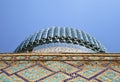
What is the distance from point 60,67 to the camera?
12.5ft

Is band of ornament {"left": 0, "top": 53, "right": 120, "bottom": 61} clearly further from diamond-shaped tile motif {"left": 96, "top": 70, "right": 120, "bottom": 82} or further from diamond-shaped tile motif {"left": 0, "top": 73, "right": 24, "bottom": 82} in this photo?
diamond-shaped tile motif {"left": 0, "top": 73, "right": 24, "bottom": 82}

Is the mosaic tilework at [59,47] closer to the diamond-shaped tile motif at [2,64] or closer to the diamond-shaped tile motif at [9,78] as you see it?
the diamond-shaped tile motif at [2,64]

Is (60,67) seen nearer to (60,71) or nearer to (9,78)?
(60,71)

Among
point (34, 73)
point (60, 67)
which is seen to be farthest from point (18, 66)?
point (60, 67)

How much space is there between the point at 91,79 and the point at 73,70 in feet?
1.06

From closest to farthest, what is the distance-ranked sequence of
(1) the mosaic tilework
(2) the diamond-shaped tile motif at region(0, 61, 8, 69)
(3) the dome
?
(2) the diamond-shaped tile motif at region(0, 61, 8, 69)
(1) the mosaic tilework
(3) the dome

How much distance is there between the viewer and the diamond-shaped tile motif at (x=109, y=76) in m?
3.43

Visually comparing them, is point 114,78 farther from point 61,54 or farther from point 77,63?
point 61,54

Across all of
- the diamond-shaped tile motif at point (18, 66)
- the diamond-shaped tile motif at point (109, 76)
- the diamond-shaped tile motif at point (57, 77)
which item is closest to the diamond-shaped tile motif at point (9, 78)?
the diamond-shaped tile motif at point (18, 66)

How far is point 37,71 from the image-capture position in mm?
3691

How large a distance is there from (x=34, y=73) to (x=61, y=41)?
4.54 meters

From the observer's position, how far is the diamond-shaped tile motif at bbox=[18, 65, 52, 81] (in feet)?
11.5

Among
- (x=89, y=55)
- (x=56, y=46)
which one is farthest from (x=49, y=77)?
(x=56, y=46)

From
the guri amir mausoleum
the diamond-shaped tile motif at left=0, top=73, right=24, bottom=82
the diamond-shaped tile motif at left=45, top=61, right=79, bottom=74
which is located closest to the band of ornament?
the guri amir mausoleum
